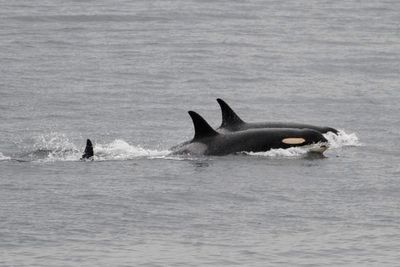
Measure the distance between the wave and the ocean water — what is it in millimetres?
52

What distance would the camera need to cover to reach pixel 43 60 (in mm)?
38344

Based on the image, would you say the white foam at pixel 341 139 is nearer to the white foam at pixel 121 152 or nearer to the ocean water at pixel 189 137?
the ocean water at pixel 189 137

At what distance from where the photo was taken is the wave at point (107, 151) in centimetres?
2373

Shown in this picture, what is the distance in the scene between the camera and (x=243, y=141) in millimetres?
23969

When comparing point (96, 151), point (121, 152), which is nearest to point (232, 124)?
point (121, 152)

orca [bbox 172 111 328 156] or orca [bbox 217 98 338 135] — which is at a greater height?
orca [bbox 217 98 338 135]

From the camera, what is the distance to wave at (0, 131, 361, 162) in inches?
934

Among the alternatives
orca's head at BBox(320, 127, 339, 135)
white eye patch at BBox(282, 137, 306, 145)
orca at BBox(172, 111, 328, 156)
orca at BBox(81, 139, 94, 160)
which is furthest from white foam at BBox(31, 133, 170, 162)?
orca's head at BBox(320, 127, 339, 135)

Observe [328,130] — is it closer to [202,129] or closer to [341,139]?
[341,139]

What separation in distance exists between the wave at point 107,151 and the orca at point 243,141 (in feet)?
0.45

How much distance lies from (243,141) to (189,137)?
2.86 meters

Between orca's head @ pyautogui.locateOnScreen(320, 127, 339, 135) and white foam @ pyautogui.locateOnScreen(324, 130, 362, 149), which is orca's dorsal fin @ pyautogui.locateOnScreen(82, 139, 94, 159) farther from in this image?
orca's head @ pyautogui.locateOnScreen(320, 127, 339, 135)

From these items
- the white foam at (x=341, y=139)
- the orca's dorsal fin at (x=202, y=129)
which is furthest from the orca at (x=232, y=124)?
the white foam at (x=341, y=139)

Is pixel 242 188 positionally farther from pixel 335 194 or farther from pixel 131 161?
pixel 131 161
